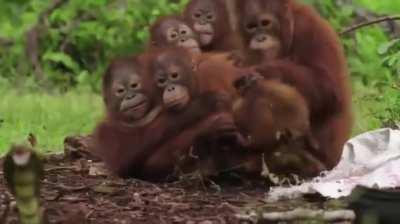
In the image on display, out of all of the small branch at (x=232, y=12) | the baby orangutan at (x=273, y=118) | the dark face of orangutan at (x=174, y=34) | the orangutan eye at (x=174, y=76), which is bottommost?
the baby orangutan at (x=273, y=118)

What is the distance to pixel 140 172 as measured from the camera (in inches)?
200

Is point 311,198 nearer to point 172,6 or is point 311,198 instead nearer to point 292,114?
point 292,114

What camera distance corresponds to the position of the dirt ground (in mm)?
4316

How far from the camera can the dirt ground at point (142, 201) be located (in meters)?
4.32

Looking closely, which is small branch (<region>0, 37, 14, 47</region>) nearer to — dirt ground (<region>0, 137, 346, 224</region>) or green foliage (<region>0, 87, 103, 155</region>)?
green foliage (<region>0, 87, 103, 155</region>)

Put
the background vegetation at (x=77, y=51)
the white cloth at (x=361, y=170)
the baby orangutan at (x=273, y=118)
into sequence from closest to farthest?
the white cloth at (x=361, y=170), the baby orangutan at (x=273, y=118), the background vegetation at (x=77, y=51)

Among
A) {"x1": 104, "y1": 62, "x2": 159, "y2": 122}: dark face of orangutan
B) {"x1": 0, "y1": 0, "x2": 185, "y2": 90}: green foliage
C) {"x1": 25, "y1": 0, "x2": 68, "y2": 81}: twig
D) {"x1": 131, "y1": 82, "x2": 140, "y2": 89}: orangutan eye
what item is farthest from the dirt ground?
{"x1": 25, "y1": 0, "x2": 68, "y2": 81}: twig

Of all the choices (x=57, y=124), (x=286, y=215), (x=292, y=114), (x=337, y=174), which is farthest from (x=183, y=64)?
(x=57, y=124)

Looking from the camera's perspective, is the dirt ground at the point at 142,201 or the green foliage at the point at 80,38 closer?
the dirt ground at the point at 142,201

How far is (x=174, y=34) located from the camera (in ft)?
17.5

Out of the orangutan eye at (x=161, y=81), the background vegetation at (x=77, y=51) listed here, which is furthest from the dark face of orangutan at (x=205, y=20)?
the background vegetation at (x=77, y=51)

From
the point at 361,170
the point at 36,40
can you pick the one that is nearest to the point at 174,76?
the point at 361,170

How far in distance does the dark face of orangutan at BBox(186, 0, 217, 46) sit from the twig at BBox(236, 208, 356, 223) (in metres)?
1.25

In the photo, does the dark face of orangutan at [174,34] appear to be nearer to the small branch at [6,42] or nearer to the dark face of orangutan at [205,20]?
the dark face of orangutan at [205,20]
